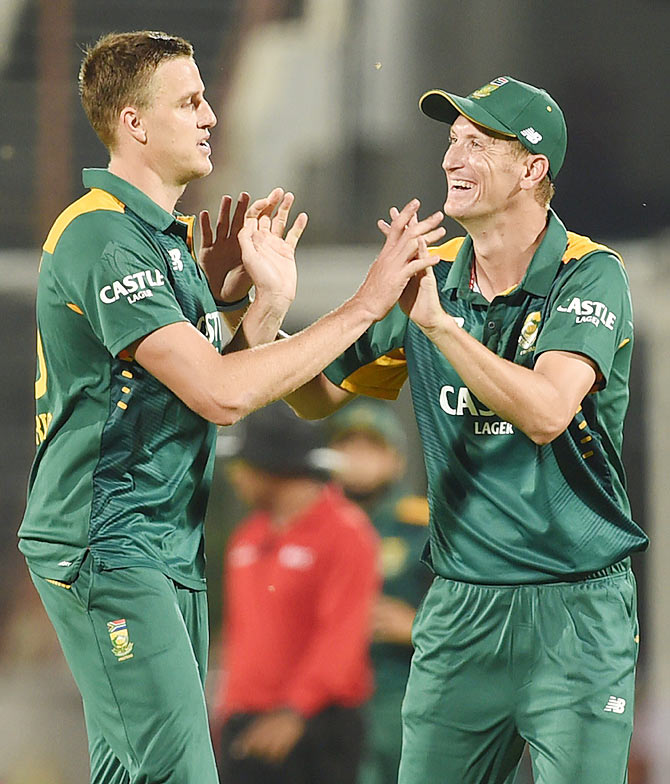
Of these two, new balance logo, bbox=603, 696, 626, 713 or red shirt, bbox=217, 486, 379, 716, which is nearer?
new balance logo, bbox=603, 696, 626, 713

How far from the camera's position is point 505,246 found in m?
2.05

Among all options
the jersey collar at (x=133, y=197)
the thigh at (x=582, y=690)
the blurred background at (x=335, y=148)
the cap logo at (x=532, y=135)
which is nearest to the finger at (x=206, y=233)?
the jersey collar at (x=133, y=197)

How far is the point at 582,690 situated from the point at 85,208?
1.08 metres

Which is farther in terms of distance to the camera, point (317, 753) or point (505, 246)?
point (317, 753)

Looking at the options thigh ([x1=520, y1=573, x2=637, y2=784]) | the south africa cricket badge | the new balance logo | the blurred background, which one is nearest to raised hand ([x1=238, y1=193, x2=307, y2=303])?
the south africa cricket badge

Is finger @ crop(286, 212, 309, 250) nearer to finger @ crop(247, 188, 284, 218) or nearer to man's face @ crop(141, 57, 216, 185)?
finger @ crop(247, 188, 284, 218)

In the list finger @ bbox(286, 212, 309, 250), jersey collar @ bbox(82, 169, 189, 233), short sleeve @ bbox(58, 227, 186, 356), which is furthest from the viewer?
finger @ bbox(286, 212, 309, 250)

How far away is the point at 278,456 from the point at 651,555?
977mm

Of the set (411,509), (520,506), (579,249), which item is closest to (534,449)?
(520,506)

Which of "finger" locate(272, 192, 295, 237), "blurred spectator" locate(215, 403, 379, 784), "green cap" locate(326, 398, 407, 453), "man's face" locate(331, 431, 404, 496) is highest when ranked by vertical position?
"finger" locate(272, 192, 295, 237)

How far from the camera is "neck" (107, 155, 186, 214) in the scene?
6.32ft

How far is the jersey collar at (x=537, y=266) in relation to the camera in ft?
6.57

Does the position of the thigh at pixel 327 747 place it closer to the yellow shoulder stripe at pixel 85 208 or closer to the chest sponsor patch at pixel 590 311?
the chest sponsor patch at pixel 590 311

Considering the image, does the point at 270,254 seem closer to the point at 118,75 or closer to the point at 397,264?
the point at 397,264
